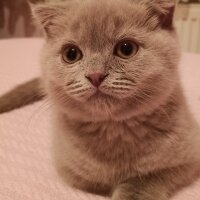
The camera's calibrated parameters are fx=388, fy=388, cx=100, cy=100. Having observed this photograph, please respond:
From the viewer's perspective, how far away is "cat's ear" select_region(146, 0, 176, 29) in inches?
35.6

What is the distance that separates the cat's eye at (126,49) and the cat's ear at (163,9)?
12 cm

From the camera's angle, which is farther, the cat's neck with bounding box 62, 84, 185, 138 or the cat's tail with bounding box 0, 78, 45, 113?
the cat's tail with bounding box 0, 78, 45, 113

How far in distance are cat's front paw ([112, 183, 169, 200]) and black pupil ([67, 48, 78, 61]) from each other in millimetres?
321

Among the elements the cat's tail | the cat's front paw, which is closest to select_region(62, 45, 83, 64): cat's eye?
the cat's front paw

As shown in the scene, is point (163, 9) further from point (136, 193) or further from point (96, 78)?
point (136, 193)

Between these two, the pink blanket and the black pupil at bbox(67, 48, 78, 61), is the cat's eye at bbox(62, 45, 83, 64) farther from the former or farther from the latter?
the pink blanket

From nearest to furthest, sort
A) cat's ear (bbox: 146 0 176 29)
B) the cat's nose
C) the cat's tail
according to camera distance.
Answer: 1. the cat's nose
2. cat's ear (bbox: 146 0 176 29)
3. the cat's tail

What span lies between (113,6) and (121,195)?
1.42 feet

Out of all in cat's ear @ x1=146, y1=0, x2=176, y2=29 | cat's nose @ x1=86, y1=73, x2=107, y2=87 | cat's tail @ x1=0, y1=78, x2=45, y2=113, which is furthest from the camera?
cat's tail @ x1=0, y1=78, x2=45, y2=113

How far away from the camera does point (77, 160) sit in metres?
0.95

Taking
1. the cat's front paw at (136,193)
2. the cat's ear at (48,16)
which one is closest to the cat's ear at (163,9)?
the cat's ear at (48,16)

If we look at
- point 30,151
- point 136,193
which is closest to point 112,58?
point 136,193

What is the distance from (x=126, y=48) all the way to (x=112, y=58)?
46mm

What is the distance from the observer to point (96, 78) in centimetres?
79
